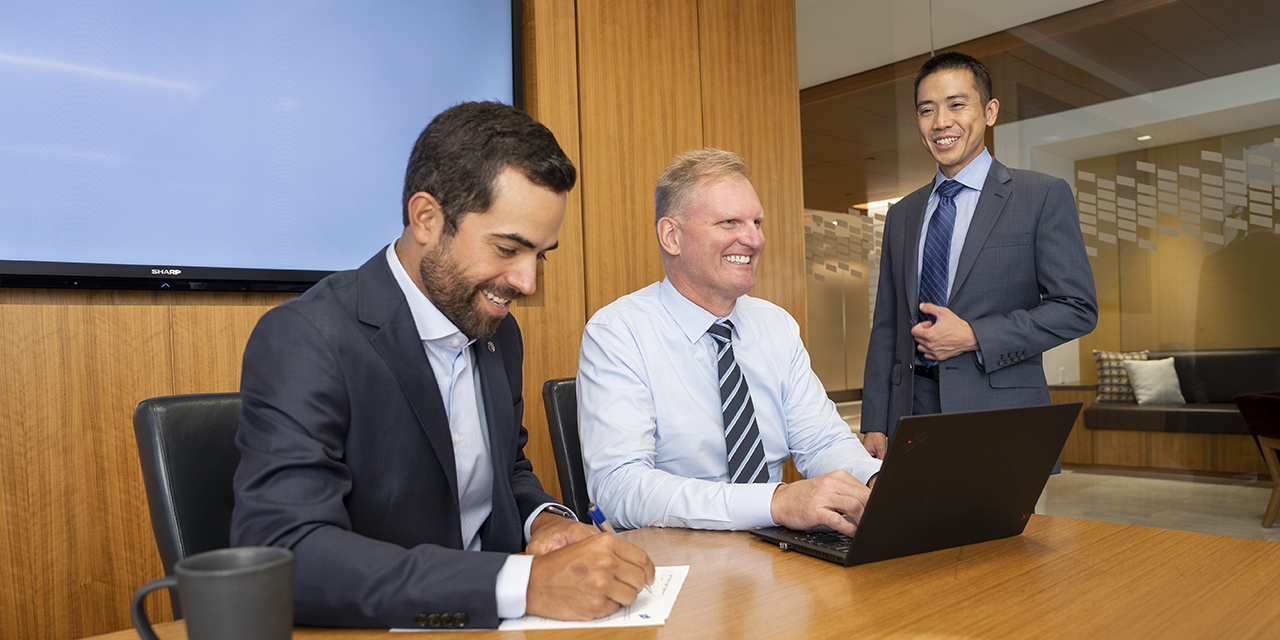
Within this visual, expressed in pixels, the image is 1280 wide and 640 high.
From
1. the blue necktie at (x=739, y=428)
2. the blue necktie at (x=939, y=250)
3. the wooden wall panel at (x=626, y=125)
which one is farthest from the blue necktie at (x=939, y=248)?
the wooden wall panel at (x=626, y=125)

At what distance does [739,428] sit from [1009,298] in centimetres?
112

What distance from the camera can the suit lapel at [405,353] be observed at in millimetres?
1188

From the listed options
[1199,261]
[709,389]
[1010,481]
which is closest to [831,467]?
[709,389]

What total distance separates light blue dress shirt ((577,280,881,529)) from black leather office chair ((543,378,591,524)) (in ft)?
0.20

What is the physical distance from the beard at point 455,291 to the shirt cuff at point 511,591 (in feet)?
1.68

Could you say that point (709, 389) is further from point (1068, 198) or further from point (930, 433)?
point (1068, 198)

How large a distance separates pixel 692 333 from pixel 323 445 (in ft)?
3.38

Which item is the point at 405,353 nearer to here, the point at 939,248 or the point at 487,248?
the point at 487,248

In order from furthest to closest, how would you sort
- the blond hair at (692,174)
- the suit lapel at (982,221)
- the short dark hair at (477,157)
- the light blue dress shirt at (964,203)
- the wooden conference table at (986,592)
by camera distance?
the light blue dress shirt at (964,203) < the suit lapel at (982,221) < the blond hair at (692,174) < the short dark hair at (477,157) < the wooden conference table at (986,592)

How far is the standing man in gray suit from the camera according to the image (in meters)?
2.30

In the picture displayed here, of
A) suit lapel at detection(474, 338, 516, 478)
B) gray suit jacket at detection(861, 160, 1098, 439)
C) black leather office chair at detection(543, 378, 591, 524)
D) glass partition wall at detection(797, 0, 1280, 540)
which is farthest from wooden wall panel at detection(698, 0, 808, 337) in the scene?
suit lapel at detection(474, 338, 516, 478)

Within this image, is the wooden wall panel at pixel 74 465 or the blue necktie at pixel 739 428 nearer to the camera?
the blue necktie at pixel 739 428

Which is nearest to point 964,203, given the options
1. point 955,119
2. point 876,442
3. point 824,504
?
point 955,119

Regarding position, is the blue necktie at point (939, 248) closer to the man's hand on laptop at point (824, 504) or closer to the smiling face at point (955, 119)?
the smiling face at point (955, 119)
